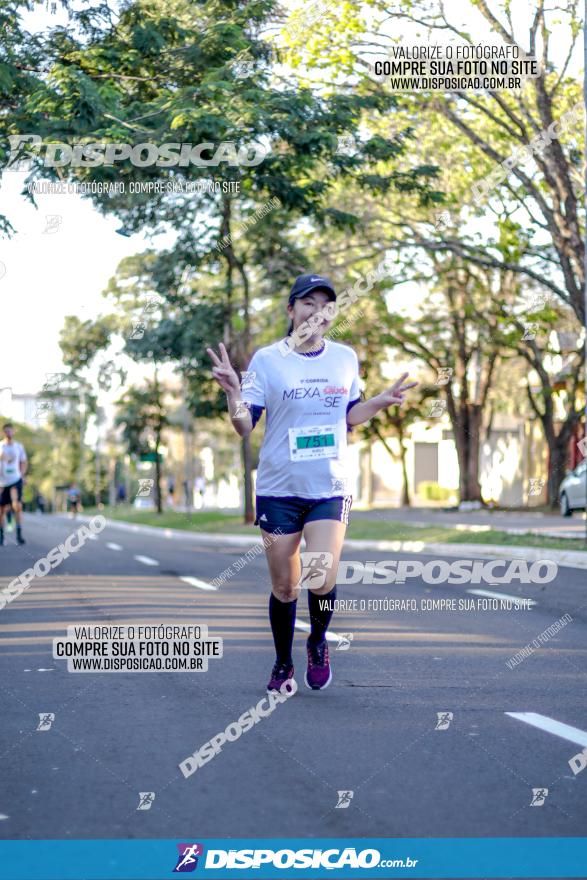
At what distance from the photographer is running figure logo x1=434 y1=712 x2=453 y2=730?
19.5 feet

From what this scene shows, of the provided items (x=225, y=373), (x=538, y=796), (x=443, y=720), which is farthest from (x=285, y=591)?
(x=538, y=796)

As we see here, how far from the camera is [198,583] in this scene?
14133mm

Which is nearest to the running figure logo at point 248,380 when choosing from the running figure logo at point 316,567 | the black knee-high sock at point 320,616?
the running figure logo at point 316,567

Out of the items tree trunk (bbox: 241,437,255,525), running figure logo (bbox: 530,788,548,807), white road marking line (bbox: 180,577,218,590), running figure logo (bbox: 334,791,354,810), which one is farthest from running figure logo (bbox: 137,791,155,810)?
tree trunk (bbox: 241,437,255,525)

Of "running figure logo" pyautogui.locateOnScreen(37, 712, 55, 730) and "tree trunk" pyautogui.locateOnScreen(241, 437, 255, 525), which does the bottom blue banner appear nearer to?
"running figure logo" pyautogui.locateOnScreen(37, 712, 55, 730)

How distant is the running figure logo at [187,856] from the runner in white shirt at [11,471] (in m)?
15.4

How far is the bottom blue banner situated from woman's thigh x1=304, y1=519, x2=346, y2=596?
2486mm

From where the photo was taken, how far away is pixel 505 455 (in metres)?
62.4

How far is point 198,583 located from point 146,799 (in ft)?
31.2

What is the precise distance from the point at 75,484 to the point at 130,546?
76412 mm

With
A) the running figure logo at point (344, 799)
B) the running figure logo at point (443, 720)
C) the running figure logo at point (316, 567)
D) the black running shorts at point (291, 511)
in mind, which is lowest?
the running figure logo at point (443, 720)

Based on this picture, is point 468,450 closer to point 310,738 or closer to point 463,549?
point 463,549

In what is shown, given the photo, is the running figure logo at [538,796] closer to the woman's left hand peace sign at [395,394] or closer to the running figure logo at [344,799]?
the running figure logo at [344,799]

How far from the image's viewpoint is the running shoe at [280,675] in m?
6.83
